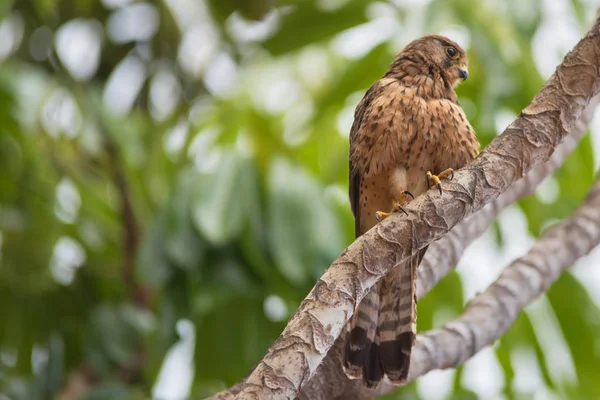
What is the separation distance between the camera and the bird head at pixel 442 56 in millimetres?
2943

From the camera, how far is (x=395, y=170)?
2.68 metres

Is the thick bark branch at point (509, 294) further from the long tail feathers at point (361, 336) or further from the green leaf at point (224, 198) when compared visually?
the green leaf at point (224, 198)

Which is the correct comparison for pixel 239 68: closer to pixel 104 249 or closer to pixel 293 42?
pixel 293 42

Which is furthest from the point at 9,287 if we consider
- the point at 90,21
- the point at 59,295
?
the point at 90,21

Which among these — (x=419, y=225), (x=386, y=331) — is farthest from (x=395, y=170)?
(x=419, y=225)

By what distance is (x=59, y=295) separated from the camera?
4.12 m

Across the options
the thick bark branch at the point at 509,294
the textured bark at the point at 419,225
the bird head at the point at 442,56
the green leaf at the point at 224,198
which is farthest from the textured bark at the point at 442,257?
the green leaf at the point at 224,198

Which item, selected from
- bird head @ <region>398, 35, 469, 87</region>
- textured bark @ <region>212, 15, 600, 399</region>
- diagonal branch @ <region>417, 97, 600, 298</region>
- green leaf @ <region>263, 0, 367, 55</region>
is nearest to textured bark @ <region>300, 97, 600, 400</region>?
diagonal branch @ <region>417, 97, 600, 298</region>

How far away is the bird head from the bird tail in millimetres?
672

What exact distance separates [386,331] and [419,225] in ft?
2.26

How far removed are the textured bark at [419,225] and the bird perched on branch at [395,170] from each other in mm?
436

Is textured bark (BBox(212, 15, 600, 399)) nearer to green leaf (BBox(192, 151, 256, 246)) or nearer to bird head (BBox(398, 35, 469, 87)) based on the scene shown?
bird head (BBox(398, 35, 469, 87))

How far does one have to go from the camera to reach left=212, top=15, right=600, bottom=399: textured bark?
5.84 feet

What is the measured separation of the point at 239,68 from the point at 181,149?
74cm
